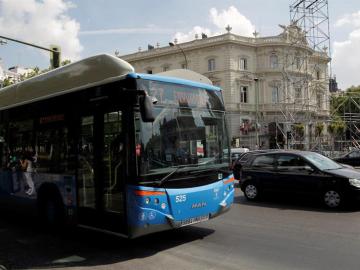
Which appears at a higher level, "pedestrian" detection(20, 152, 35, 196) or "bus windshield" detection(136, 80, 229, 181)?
"bus windshield" detection(136, 80, 229, 181)

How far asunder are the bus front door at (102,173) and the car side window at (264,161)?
6530 mm

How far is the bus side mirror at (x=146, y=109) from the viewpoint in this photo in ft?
20.7

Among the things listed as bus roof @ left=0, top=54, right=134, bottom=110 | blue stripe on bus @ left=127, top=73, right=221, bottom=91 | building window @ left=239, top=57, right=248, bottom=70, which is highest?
building window @ left=239, top=57, right=248, bottom=70

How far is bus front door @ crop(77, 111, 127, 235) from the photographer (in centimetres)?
676

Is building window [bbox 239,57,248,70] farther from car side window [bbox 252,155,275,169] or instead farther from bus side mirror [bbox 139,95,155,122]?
bus side mirror [bbox 139,95,155,122]

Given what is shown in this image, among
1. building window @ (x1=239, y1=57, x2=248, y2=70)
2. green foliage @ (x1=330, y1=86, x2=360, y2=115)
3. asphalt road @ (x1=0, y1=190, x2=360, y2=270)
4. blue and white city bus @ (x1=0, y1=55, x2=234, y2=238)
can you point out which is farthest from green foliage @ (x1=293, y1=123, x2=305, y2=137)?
blue and white city bus @ (x1=0, y1=55, x2=234, y2=238)

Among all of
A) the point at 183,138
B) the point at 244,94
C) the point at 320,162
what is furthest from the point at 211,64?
the point at 183,138

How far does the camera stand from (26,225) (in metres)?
9.49

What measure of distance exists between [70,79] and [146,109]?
8.36ft

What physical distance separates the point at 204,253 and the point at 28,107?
5.13m

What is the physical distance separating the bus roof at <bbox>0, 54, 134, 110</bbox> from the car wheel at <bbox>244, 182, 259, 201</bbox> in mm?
6807

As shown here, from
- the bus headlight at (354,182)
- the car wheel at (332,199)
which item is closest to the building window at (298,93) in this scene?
the car wheel at (332,199)

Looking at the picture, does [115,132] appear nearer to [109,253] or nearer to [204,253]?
[109,253]

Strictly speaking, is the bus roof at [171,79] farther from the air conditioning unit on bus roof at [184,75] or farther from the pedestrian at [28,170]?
the pedestrian at [28,170]
